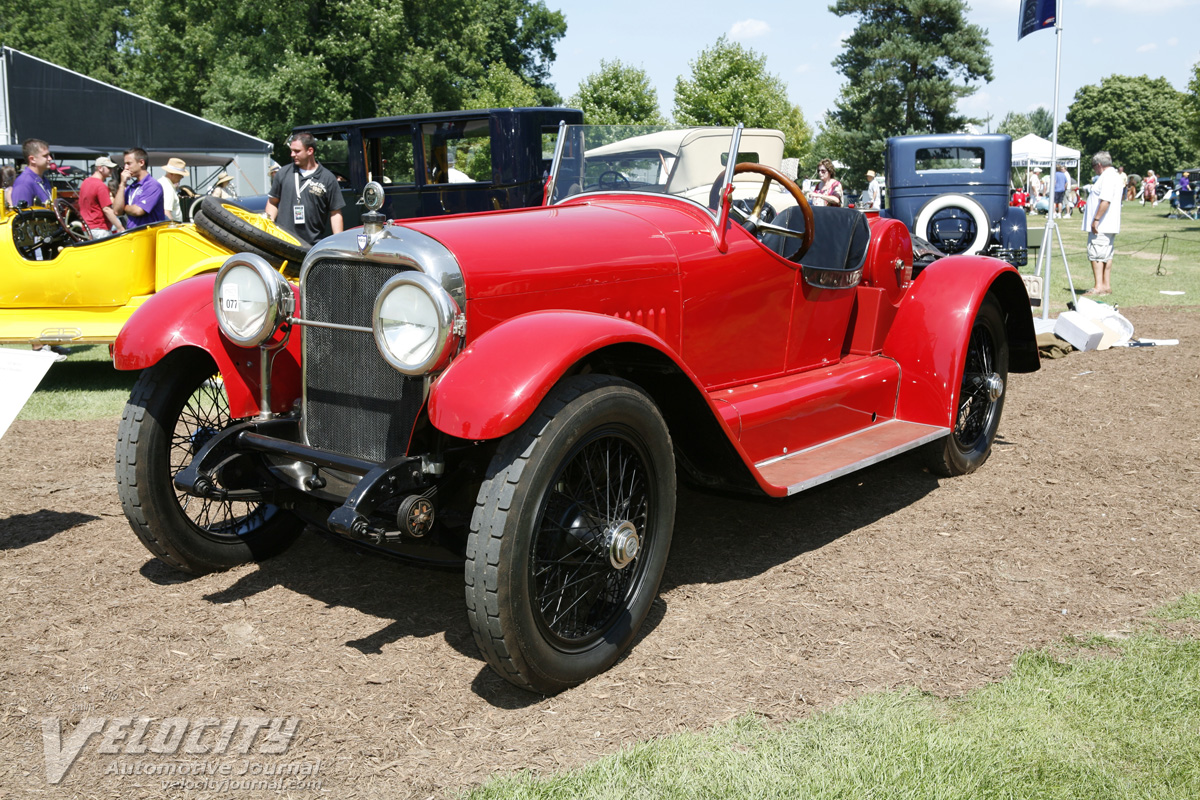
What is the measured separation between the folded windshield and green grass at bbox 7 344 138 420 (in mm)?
4004

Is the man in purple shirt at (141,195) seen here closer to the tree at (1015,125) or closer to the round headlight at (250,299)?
the round headlight at (250,299)

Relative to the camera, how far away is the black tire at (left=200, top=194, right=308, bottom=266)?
4953mm

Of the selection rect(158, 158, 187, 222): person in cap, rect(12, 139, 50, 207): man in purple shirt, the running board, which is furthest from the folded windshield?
rect(12, 139, 50, 207): man in purple shirt

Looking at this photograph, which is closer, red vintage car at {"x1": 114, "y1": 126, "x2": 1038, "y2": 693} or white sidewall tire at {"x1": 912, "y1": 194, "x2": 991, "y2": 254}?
red vintage car at {"x1": 114, "y1": 126, "x2": 1038, "y2": 693}

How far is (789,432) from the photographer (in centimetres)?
387

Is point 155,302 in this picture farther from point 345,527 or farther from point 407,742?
point 407,742

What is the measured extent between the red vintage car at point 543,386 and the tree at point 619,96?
29430 millimetres

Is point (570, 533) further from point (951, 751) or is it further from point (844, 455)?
point (844, 455)

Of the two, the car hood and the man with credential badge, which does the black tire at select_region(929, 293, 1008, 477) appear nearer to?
the car hood

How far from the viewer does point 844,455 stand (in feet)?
12.9

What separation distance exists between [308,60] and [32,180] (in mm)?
23004

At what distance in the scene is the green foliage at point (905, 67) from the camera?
41.7m

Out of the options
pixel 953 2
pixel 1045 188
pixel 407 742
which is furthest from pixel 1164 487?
pixel 953 2

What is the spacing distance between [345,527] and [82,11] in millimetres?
61366
